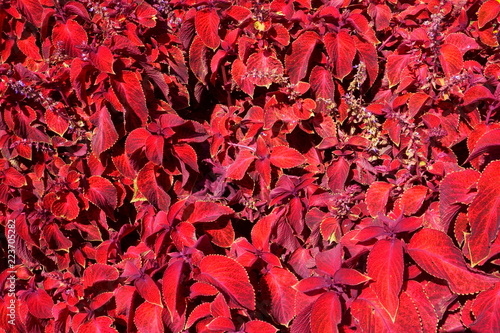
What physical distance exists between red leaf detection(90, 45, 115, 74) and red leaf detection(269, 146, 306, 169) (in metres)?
0.77

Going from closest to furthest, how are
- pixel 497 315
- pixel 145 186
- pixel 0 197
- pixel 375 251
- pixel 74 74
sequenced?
pixel 497 315 → pixel 375 251 → pixel 74 74 → pixel 145 186 → pixel 0 197

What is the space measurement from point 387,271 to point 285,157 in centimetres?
68

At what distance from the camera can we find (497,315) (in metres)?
1.24

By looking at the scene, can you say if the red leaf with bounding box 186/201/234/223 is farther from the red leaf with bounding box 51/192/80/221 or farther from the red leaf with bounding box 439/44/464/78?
the red leaf with bounding box 439/44/464/78

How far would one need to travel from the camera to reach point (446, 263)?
1311 mm

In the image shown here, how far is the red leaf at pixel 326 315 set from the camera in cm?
132

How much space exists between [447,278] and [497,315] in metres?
0.17

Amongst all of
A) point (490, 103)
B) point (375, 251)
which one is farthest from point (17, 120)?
point (490, 103)

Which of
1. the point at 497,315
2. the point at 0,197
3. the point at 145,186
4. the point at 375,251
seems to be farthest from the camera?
the point at 0,197

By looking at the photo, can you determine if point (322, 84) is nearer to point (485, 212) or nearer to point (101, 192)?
point (485, 212)

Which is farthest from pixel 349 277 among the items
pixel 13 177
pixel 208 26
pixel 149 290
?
pixel 13 177

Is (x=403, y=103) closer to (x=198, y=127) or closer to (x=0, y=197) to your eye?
(x=198, y=127)

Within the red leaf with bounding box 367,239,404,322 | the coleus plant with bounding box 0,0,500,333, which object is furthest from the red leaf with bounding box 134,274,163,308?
the red leaf with bounding box 367,239,404,322

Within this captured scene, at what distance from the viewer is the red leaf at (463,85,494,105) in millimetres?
1546
